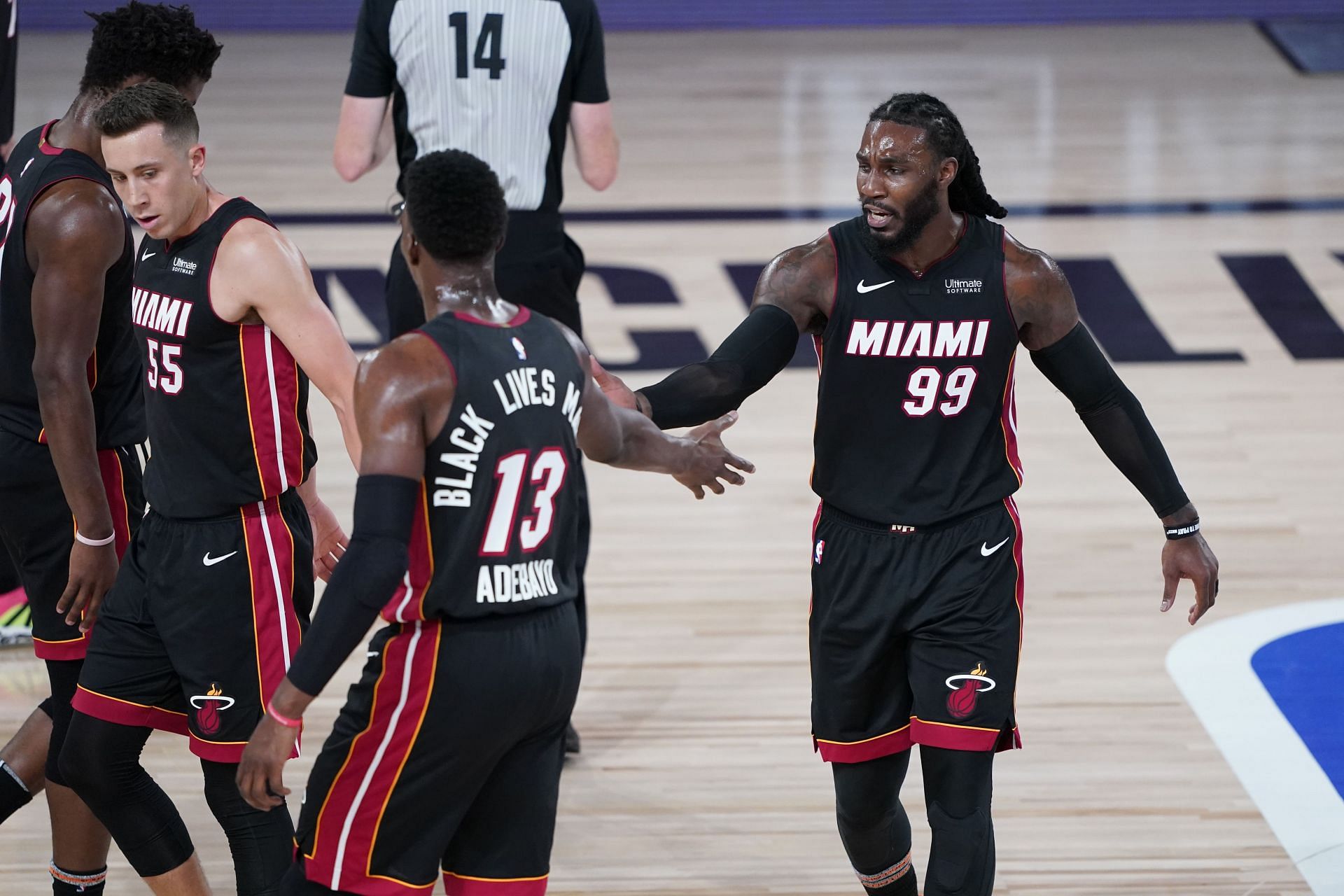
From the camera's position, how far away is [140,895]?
411 centimetres

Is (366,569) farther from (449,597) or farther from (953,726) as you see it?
(953,726)

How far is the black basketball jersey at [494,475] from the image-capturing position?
2.76 metres

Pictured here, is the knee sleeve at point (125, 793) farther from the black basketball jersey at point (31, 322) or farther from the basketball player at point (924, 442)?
the basketball player at point (924, 442)

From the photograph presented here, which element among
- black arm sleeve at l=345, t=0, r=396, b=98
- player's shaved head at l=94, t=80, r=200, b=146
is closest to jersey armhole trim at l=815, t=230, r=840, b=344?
player's shaved head at l=94, t=80, r=200, b=146

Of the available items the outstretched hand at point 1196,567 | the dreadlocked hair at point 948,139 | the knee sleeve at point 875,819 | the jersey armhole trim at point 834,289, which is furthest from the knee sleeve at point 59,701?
the outstretched hand at point 1196,567

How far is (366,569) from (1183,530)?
1.76m

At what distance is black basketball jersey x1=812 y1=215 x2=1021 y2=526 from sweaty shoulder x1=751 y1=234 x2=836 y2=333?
2 cm

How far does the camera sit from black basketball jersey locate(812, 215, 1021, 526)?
11.3 ft

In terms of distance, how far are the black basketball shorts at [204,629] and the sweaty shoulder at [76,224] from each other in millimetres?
542

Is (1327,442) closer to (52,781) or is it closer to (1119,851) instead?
(1119,851)

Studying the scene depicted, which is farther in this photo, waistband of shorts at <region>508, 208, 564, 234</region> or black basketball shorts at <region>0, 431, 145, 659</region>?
waistband of shorts at <region>508, 208, 564, 234</region>

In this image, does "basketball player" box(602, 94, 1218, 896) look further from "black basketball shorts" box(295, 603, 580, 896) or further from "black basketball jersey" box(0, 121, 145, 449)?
"black basketball jersey" box(0, 121, 145, 449)

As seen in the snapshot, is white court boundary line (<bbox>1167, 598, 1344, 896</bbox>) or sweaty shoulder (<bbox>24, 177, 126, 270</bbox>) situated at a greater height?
sweaty shoulder (<bbox>24, 177, 126, 270</bbox>)

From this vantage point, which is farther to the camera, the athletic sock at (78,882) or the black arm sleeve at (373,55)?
the black arm sleeve at (373,55)
